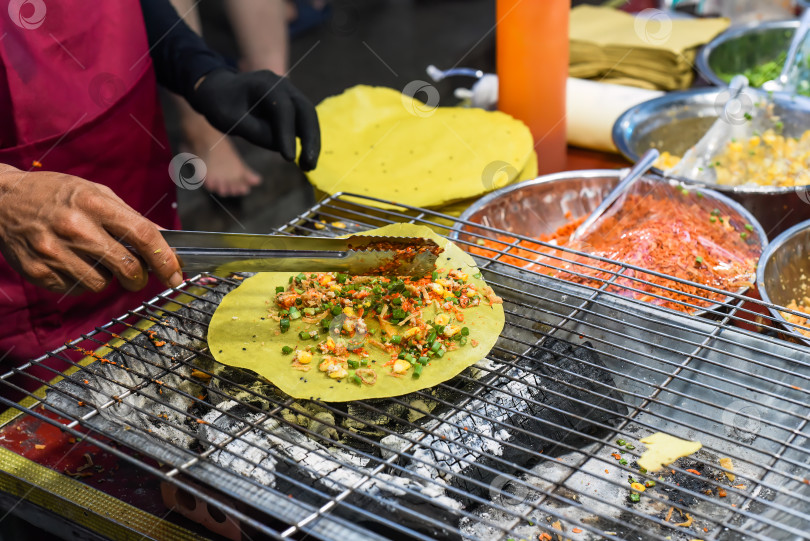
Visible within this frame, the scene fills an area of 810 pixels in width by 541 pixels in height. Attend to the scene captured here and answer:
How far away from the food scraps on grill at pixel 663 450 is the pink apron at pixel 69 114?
5.60 ft

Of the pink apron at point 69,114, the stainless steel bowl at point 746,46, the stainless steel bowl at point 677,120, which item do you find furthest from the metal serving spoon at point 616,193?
the pink apron at point 69,114

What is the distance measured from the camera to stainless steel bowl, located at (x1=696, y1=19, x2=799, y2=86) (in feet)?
10.5

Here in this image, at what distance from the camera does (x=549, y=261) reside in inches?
81.2

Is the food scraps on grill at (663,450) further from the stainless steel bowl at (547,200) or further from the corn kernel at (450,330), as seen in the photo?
the stainless steel bowl at (547,200)

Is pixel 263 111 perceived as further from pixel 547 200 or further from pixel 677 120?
pixel 677 120

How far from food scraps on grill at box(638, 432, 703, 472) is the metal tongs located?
2.03 feet

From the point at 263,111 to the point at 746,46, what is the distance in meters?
2.30

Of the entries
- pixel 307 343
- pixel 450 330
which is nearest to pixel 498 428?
pixel 450 330

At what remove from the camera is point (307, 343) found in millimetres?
1704

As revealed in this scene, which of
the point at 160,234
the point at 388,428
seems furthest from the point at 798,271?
the point at 160,234

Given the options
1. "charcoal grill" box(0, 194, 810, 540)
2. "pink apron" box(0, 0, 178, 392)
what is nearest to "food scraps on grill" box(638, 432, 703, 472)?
"charcoal grill" box(0, 194, 810, 540)

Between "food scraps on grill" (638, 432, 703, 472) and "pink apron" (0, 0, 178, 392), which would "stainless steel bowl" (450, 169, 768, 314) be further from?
"pink apron" (0, 0, 178, 392)

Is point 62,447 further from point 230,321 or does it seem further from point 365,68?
point 365,68

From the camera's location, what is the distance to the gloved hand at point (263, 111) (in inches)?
89.0
